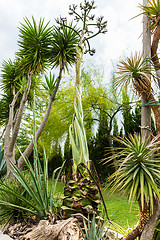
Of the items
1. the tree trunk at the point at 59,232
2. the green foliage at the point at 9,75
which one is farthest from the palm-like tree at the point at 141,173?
the green foliage at the point at 9,75

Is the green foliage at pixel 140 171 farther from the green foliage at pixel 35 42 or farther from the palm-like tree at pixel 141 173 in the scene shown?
the green foliage at pixel 35 42

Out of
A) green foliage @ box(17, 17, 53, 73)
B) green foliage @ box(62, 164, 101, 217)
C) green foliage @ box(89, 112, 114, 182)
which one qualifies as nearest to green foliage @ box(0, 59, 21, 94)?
green foliage @ box(17, 17, 53, 73)

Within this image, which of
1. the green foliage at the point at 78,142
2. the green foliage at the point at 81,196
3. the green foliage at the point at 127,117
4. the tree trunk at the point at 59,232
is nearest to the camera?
the tree trunk at the point at 59,232

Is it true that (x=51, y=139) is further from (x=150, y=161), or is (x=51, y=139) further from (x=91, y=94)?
(x=150, y=161)

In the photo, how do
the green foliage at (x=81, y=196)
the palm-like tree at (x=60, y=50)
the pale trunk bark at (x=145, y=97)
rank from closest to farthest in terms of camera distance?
the green foliage at (x=81, y=196), the pale trunk bark at (x=145, y=97), the palm-like tree at (x=60, y=50)

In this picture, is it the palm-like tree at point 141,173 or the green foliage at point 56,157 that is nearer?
the palm-like tree at point 141,173

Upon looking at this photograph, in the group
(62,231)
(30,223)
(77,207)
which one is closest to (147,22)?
(77,207)

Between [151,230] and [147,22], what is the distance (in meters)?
1.89

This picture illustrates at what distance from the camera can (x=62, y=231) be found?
129 centimetres

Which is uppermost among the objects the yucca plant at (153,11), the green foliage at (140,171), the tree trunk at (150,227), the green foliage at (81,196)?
the yucca plant at (153,11)

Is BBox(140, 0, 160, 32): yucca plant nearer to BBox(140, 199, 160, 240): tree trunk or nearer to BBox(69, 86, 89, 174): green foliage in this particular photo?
BBox(69, 86, 89, 174): green foliage

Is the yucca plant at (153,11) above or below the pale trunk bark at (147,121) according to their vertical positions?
above

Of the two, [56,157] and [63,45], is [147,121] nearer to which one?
[63,45]

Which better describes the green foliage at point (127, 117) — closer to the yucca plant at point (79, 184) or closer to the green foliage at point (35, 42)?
the green foliage at point (35, 42)
